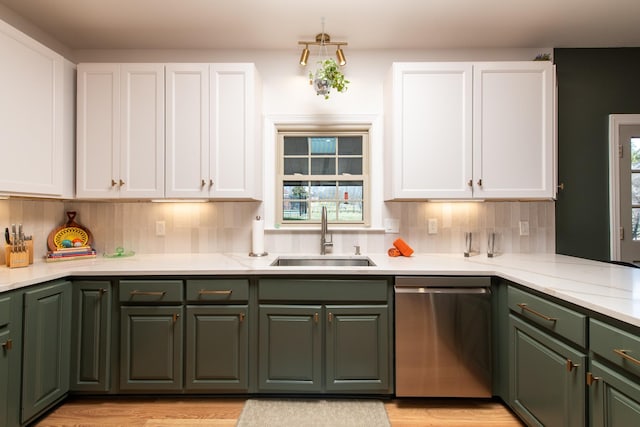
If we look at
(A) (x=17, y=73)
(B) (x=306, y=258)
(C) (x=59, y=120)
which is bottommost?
(B) (x=306, y=258)

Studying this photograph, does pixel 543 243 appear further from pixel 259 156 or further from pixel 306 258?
pixel 259 156

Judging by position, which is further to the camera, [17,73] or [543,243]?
[543,243]

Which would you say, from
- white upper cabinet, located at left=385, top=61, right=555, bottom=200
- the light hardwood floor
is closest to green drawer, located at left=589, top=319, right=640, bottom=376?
the light hardwood floor

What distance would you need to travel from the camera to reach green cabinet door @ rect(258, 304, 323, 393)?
83.1 inches

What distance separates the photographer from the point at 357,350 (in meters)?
2.11

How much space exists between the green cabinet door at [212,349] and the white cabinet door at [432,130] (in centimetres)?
147

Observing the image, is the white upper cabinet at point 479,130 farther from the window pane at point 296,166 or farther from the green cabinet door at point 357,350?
the green cabinet door at point 357,350

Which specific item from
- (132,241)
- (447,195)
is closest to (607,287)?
(447,195)

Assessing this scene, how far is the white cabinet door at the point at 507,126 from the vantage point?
8.06 feet

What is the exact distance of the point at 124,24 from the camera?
2.48 m

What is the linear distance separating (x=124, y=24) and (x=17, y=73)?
82cm

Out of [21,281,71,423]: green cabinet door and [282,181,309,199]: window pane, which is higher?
[282,181,309,199]: window pane

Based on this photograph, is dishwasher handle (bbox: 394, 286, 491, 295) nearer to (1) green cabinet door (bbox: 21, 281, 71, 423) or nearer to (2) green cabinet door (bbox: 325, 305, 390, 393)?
(2) green cabinet door (bbox: 325, 305, 390, 393)

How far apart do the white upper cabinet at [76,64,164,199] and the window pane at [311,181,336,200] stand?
1.20m
